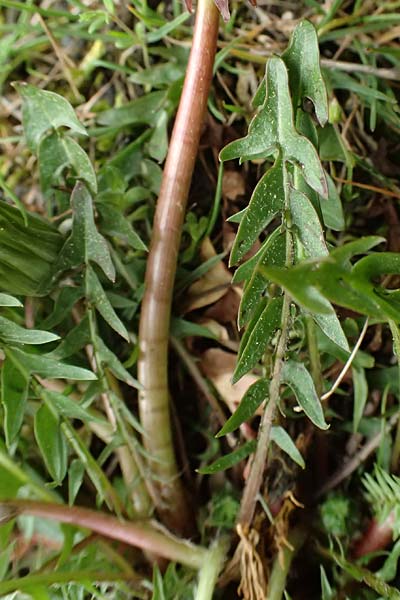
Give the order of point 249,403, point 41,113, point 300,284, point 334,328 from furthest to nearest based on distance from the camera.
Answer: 1. point 41,113
2. point 249,403
3. point 334,328
4. point 300,284

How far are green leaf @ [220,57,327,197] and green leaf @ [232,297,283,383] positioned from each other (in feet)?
0.43

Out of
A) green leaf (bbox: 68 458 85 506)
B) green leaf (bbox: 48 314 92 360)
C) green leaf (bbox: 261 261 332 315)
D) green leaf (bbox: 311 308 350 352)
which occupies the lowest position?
green leaf (bbox: 68 458 85 506)

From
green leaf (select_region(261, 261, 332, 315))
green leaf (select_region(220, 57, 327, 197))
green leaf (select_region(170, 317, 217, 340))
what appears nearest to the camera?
green leaf (select_region(261, 261, 332, 315))

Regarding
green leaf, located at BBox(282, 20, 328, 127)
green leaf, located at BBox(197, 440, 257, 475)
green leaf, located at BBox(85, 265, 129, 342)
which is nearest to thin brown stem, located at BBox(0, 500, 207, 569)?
green leaf, located at BBox(197, 440, 257, 475)

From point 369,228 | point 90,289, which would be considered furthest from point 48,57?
point 369,228

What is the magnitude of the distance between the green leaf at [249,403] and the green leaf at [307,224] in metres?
0.18

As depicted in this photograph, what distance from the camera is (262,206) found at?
63cm

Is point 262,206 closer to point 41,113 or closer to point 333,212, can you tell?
point 333,212

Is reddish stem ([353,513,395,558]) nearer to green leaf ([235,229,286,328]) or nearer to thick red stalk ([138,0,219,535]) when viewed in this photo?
thick red stalk ([138,0,219,535])

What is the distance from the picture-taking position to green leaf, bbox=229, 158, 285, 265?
0.63 meters

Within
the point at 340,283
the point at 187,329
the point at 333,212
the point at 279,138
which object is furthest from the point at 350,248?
the point at 187,329

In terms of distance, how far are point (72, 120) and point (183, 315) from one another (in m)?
0.32

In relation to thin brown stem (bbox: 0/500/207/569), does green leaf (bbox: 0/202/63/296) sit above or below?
above

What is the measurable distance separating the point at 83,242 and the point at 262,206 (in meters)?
0.27
